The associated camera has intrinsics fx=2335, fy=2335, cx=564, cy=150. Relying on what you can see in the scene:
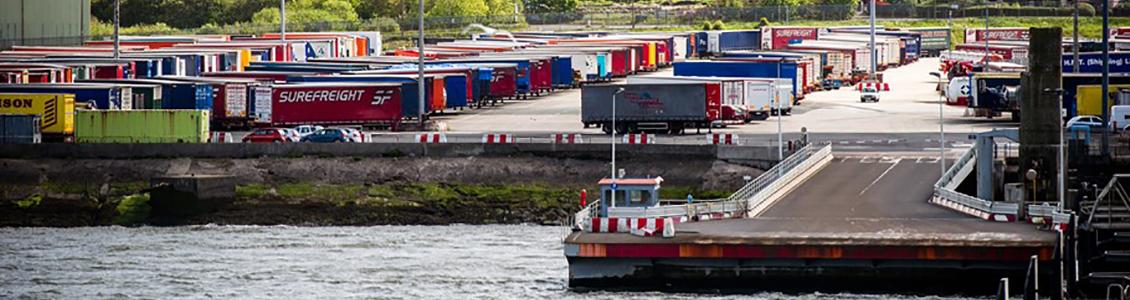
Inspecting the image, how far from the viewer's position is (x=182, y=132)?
9200 centimetres

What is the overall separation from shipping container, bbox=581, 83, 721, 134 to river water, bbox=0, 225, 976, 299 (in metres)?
22.0

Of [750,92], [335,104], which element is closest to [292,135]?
[335,104]

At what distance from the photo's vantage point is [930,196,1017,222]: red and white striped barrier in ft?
208

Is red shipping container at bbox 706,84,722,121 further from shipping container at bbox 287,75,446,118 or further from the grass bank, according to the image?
the grass bank

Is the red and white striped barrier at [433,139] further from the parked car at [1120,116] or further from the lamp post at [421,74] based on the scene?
the parked car at [1120,116]

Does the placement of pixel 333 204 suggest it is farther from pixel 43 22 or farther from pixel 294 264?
pixel 43 22

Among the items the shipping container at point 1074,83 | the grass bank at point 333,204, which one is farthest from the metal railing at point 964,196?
the shipping container at point 1074,83

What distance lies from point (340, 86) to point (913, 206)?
41604 millimetres

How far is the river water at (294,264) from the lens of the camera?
61.9 metres

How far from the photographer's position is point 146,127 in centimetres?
9225

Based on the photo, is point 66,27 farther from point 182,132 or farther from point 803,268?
point 803,268

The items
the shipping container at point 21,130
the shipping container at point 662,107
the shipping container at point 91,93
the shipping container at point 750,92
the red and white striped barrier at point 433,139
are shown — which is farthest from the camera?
the shipping container at point 750,92

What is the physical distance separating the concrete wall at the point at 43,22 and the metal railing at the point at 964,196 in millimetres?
108667

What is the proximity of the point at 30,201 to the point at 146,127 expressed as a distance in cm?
839
